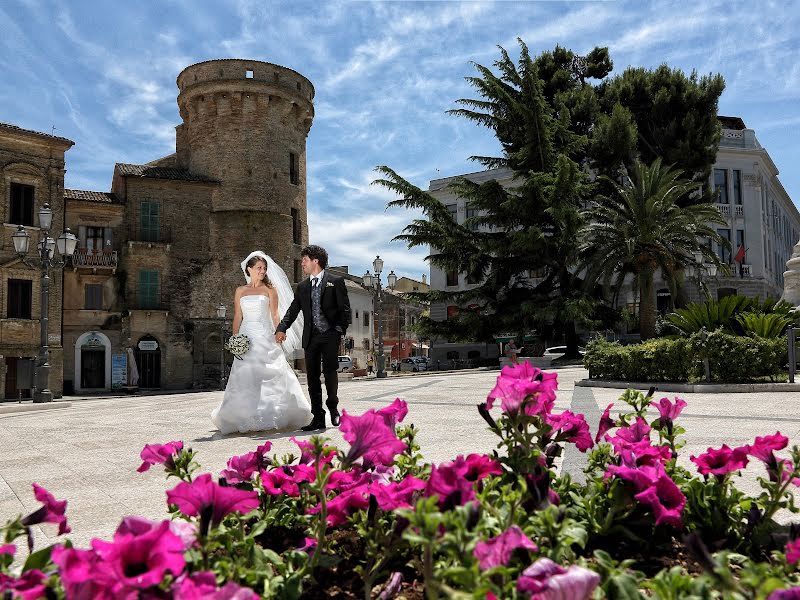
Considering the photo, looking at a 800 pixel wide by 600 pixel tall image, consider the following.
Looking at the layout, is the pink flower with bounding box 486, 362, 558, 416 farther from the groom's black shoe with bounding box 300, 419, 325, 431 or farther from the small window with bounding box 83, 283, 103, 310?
the small window with bounding box 83, 283, 103, 310

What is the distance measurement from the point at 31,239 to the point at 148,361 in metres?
9.04

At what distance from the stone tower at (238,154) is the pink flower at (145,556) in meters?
38.0

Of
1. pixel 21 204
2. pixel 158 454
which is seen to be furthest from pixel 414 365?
pixel 158 454

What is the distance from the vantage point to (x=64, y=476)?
454 centimetres

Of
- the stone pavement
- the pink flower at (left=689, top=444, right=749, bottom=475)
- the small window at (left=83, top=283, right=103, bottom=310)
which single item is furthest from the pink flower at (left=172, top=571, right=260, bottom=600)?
the small window at (left=83, top=283, right=103, bottom=310)

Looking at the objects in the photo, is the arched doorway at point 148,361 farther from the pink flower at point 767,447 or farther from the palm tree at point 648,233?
the pink flower at point 767,447

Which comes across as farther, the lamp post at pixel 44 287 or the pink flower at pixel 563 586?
the lamp post at pixel 44 287

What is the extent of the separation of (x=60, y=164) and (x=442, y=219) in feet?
65.0

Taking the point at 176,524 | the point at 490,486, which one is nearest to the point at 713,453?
the point at 490,486

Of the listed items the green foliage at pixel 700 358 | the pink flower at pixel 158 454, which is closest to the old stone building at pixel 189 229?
the green foliage at pixel 700 358

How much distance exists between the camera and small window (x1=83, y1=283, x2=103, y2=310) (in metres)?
35.3

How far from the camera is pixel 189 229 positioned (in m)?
38.3

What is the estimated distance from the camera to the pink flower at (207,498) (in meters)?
1.46

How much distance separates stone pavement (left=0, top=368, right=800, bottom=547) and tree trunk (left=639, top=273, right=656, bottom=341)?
47.6ft
